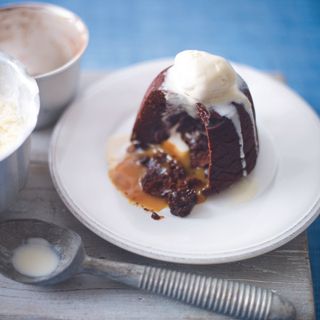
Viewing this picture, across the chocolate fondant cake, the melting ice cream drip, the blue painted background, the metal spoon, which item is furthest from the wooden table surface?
the blue painted background

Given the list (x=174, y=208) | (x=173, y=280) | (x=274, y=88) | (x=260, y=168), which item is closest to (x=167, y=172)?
(x=174, y=208)

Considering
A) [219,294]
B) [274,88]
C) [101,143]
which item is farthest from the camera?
[274,88]

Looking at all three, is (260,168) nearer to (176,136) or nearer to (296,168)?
(296,168)

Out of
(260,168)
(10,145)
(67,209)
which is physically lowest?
(67,209)

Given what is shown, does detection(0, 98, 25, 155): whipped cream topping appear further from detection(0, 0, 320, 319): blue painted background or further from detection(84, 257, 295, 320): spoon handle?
detection(0, 0, 320, 319): blue painted background

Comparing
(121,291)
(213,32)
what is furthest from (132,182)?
(213,32)

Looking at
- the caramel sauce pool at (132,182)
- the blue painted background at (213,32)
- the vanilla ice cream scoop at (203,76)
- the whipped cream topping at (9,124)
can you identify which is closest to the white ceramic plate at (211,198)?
the caramel sauce pool at (132,182)
